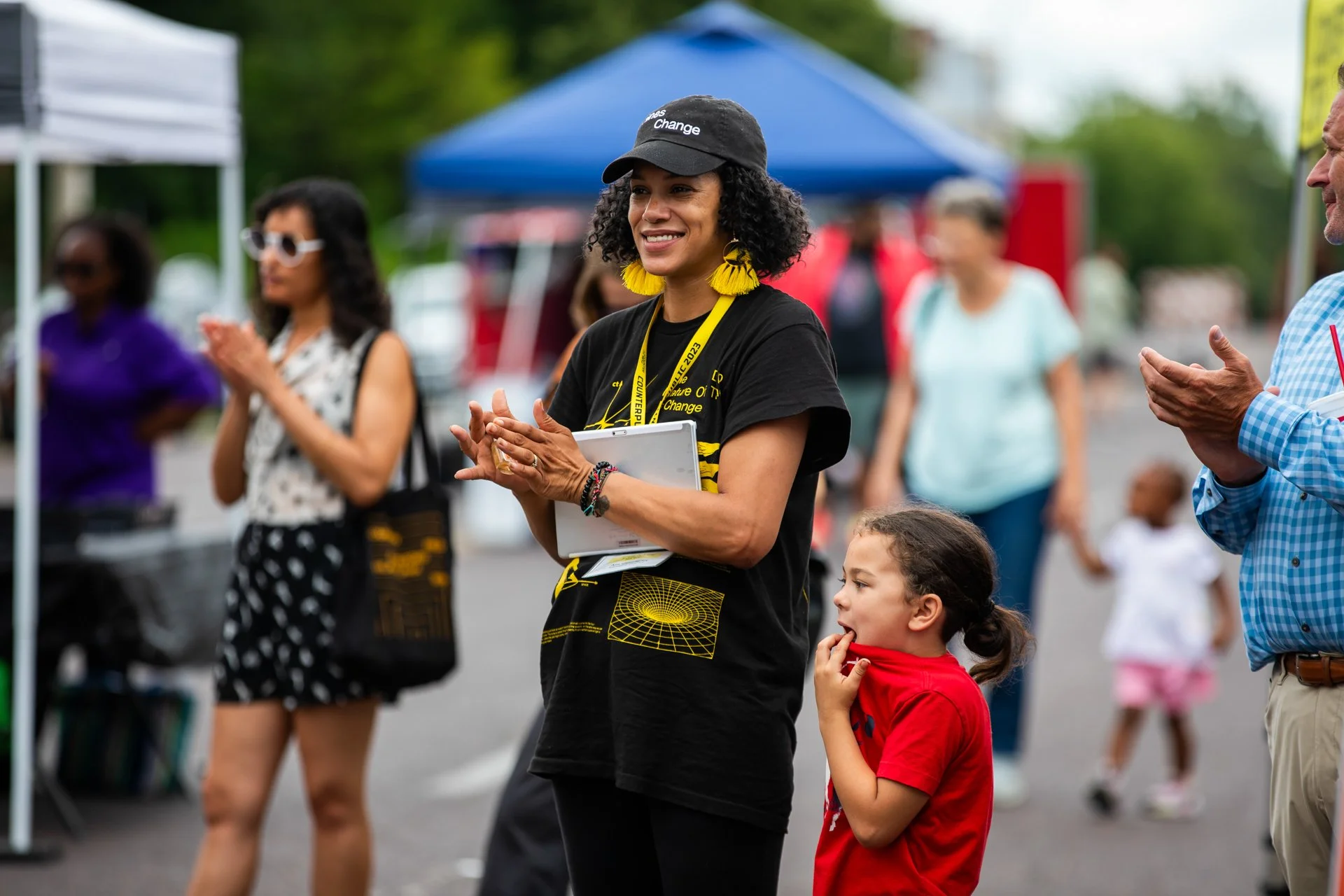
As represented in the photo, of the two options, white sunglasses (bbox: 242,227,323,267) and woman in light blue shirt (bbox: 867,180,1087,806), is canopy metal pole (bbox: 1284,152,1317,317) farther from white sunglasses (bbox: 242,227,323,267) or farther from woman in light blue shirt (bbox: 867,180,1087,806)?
white sunglasses (bbox: 242,227,323,267)

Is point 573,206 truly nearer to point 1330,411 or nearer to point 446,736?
point 446,736

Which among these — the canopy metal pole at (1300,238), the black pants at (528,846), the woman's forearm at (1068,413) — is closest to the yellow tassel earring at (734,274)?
the black pants at (528,846)

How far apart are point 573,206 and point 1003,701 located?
6600mm

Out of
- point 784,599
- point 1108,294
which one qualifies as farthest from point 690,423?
point 1108,294

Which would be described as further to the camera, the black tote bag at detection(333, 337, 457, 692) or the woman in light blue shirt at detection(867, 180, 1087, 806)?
the woman in light blue shirt at detection(867, 180, 1087, 806)

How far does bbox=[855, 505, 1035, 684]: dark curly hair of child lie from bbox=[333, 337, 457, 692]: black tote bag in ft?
4.93

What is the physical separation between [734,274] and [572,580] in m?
0.60

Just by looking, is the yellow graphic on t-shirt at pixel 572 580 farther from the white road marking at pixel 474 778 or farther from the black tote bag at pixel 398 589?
the white road marking at pixel 474 778

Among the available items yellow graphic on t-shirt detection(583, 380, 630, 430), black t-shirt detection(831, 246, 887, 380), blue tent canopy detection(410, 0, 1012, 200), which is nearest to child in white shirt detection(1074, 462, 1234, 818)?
yellow graphic on t-shirt detection(583, 380, 630, 430)

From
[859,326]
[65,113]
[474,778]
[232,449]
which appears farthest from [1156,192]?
[232,449]

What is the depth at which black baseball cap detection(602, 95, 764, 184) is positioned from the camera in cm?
280

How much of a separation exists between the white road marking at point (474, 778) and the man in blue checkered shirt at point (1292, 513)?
3.61 meters

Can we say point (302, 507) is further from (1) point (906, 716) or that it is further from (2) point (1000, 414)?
(2) point (1000, 414)

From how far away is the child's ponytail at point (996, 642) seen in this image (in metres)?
2.93
